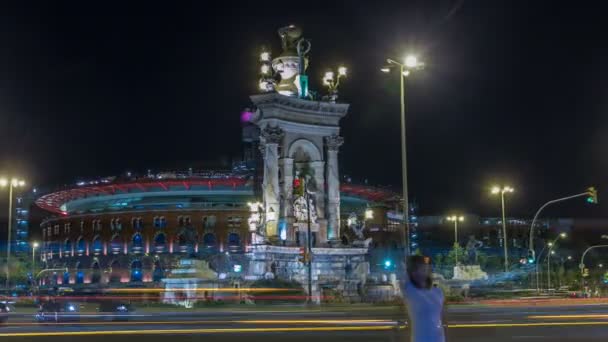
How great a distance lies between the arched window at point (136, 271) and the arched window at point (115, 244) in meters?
3.43

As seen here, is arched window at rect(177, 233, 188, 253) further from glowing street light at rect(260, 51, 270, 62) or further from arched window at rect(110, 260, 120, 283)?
glowing street light at rect(260, 51, 270, 62)

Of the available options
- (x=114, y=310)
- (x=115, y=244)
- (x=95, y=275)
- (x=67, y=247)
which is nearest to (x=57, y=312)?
(x=114, y=310)

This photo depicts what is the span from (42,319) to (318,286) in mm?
33943

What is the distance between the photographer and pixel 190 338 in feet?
60.6

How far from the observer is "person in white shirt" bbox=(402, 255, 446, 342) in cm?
816

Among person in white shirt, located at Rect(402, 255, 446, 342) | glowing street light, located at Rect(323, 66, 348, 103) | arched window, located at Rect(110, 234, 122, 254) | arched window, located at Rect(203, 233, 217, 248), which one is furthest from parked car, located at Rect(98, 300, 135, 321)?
arched window, located at Rect(110, 234, 122, 254)

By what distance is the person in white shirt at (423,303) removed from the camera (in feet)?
26.8

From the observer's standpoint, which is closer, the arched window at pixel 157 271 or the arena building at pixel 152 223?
the arched window at pixel 157 271

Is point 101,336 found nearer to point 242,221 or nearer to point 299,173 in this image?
point 299,173

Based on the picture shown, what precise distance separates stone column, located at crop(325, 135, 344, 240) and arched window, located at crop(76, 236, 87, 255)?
50.6 metres

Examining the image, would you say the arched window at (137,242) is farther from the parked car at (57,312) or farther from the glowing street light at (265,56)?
the parked car at (57,312)

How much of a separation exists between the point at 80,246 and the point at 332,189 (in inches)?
2058

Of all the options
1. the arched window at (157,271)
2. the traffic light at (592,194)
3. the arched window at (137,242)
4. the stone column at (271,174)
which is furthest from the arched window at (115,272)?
the traffic light at (592,194)

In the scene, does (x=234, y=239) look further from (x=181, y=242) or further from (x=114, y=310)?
(x=114, y=310)
